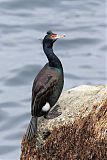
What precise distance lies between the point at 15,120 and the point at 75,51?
338 cm

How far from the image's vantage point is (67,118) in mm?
7520

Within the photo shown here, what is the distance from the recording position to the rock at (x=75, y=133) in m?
7.27

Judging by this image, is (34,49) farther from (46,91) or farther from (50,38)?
(46,91)

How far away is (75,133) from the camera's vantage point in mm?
7387

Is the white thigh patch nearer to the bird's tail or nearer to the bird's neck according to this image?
the bird's tail

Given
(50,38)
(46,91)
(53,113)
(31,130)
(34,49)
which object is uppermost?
(34,49)

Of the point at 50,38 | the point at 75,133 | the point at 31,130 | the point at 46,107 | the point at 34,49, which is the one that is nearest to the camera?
the point at 75,133

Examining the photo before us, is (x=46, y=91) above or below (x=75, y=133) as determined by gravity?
above

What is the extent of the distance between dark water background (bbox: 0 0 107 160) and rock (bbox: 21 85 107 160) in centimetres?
423

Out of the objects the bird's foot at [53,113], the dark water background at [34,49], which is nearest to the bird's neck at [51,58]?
the bird's foot at [53,113]

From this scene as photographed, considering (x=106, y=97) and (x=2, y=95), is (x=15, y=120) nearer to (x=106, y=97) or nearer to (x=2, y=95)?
(x=2, y=95)

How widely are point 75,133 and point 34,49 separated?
9.29 meters

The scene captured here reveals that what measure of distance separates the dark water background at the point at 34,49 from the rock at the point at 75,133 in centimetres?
423

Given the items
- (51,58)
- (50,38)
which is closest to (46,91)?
(51,58)
